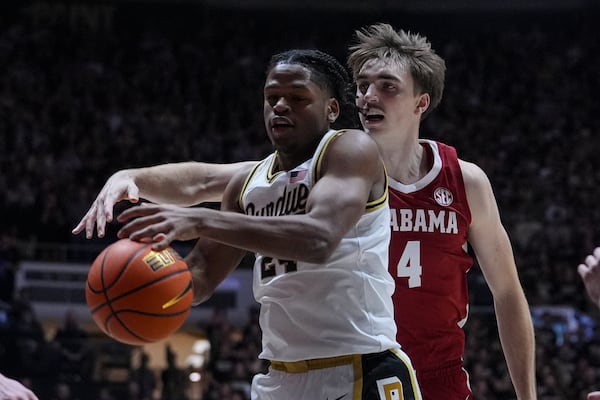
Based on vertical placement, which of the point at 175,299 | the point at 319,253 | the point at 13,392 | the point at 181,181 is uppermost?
the point at 181,181

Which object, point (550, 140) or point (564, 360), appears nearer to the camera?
point (564, 360)

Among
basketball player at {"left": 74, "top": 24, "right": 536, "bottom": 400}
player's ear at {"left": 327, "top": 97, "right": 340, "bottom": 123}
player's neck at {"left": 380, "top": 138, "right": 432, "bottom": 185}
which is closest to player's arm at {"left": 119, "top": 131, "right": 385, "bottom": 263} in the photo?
player's ear at {"left": 327, "top": 97, "right": 340, "bottom": 123}

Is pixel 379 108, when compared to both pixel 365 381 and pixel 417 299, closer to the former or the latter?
pixel 417 299

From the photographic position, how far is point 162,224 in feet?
9.16

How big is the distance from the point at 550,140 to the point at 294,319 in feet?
50.8

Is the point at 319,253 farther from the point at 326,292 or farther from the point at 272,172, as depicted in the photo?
the point at 272,172

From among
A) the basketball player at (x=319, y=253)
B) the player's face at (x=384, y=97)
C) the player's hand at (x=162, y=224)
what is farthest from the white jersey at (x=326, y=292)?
the player's face at (x=384, y=97)

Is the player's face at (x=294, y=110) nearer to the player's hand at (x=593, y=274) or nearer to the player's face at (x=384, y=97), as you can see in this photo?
the player's face at (x=384, y=97)

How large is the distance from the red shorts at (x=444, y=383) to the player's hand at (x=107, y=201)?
59.0 inches

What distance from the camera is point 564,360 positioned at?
38.7ft

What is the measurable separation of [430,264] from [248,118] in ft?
46.6

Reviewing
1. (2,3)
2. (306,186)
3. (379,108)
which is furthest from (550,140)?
(306,186)

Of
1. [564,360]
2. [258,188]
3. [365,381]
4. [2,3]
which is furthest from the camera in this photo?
[2,3]

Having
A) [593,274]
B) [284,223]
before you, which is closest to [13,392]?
[284,223]
